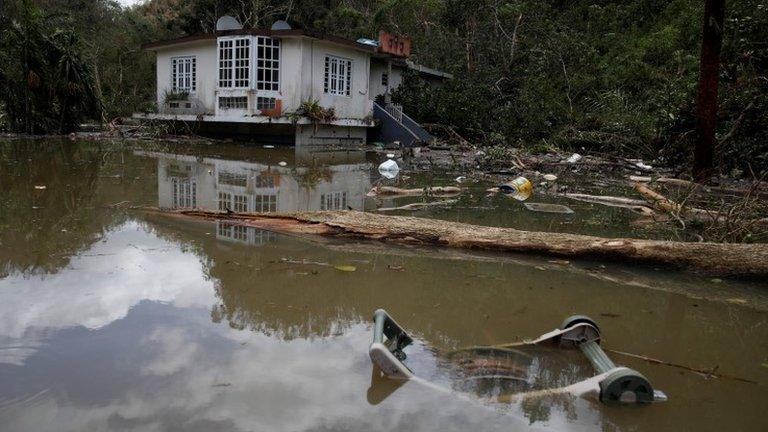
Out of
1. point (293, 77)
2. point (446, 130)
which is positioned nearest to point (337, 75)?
point (293, 77)

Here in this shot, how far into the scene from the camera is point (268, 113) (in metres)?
17.3

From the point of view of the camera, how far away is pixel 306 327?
312cm

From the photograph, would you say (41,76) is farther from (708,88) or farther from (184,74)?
(708,88)

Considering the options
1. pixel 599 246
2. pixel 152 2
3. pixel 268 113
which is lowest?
Answer: pixel 599 246

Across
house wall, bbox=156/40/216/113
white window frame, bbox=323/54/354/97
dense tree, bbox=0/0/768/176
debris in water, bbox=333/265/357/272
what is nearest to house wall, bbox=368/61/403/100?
dense tree, bbox=0/0/768/176

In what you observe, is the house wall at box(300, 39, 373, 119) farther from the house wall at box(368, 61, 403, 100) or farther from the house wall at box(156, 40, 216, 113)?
the house wall at box(156, 40, 216, 113)

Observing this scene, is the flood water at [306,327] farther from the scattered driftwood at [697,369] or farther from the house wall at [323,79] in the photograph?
the house wall at [323,79]

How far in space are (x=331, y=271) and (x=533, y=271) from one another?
1.59 meters

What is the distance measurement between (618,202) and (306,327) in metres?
6.14

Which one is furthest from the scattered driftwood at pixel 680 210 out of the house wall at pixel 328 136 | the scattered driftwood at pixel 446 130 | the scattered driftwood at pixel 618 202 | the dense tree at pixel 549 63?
the house wall at pixel 328 136

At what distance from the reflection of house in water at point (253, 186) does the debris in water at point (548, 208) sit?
2271 millimetres

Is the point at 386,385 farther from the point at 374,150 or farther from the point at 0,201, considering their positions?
the point at 374,150

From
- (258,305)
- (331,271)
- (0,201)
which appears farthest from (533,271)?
(0,201)

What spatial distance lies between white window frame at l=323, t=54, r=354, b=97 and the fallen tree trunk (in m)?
13.5
